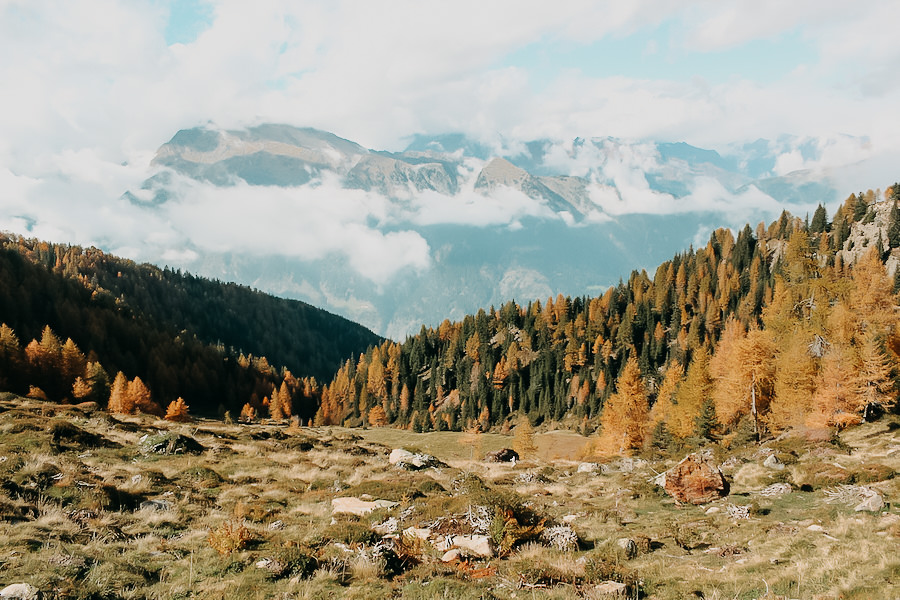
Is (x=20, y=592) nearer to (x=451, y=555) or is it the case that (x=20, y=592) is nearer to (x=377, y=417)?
(x=451, y=555)

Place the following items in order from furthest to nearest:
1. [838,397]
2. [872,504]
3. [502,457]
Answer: [502,457]
[838,397]
[872,504]

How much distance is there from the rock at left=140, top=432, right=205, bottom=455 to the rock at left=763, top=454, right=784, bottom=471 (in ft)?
130

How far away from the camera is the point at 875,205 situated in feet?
508

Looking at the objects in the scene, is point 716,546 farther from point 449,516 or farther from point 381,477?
point 381,477

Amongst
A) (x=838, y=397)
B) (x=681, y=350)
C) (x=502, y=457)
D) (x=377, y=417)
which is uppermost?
(x=681, y=350)

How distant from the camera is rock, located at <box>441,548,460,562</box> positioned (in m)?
15.3

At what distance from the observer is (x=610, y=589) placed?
40.5 ft

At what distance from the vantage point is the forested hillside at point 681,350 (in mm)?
58781

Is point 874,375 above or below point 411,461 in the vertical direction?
above

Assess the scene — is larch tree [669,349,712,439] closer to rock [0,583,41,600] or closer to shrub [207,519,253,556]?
shrub [207,519,253,556]

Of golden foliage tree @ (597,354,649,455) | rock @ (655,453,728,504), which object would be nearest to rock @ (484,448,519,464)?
golden foliage tree @ (597,354,649,455)

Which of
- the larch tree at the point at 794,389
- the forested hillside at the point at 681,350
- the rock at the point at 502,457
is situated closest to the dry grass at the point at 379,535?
the rock at the point at 502,457

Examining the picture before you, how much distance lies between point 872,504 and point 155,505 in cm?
2973

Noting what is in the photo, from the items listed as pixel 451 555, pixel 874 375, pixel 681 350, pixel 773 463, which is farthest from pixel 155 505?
pixel 681 350
